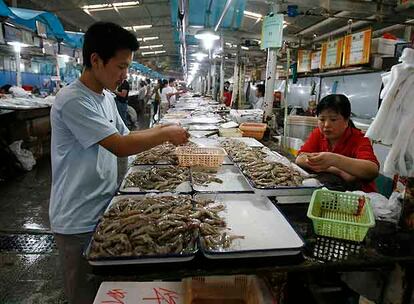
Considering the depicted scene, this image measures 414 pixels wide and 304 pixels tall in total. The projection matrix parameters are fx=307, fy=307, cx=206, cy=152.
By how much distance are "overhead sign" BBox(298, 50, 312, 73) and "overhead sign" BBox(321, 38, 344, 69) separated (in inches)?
54.2

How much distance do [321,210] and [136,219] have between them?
1.30 m

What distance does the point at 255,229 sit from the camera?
2.06 metres

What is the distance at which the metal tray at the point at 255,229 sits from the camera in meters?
1.66

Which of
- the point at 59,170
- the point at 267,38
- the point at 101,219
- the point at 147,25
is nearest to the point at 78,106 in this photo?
the point at 59,170

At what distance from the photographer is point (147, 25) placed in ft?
60.8

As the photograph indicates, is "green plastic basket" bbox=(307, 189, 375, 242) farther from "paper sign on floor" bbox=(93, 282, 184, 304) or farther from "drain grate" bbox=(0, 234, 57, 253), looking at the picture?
"drain grate" bbox=(0, 234, 57, 253)

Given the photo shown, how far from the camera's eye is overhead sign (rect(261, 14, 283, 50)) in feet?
17.8

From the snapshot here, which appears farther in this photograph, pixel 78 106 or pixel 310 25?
pixel 310 25

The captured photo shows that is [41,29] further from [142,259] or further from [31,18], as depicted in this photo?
[142,259]

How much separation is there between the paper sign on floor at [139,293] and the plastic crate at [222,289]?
95 mm

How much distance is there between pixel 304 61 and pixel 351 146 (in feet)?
29.6

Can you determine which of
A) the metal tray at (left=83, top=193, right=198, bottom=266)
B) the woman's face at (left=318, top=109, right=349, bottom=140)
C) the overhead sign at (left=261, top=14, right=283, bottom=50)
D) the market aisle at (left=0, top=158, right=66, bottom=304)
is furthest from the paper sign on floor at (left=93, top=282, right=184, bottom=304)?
the overhead sign at (left=261, top=14, right=283, bottom=50)

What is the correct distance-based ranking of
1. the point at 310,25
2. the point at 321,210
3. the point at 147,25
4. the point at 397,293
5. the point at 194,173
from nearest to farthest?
the point at 397,293 < the point at 321,210 < the point at 194,173 < the point at 310,25 < the point at 147,25

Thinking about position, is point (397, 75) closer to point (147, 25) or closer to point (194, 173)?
point (194, 173)
